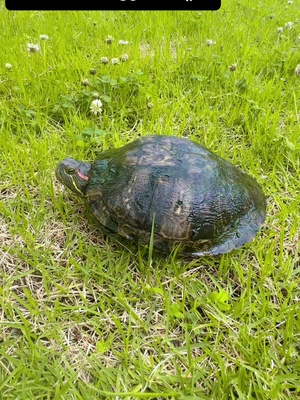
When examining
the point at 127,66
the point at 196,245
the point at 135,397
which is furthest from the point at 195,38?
the point at 135,397

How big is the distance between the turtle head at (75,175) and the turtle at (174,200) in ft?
0.15

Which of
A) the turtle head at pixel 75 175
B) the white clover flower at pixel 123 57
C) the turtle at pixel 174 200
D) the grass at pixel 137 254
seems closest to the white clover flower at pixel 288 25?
the grass at pixel 137 254

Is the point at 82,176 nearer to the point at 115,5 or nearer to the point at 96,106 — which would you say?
the point at 96,106

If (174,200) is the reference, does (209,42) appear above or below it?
above

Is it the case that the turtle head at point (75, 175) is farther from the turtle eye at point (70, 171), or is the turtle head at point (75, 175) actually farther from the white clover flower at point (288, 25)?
the white clover flower at point (288, 25)

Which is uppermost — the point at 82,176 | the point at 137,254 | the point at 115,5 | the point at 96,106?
the point at 115,5

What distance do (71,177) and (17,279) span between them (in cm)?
54

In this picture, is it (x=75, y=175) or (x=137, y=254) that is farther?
(x=75, y=175)

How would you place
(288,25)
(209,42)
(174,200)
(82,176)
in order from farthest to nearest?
(288,25) → (209,42) → (82,176) → (174,200)

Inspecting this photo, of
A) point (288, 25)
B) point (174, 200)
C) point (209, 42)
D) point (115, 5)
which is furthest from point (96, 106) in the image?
point (288, 25)

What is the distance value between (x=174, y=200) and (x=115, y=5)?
62.7 inches

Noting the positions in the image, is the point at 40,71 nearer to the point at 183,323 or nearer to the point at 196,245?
the point at 196,245

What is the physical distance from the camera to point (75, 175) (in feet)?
5.88

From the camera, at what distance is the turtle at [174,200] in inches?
61.6
